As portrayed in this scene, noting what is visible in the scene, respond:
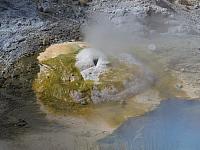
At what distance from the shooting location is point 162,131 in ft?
37.6

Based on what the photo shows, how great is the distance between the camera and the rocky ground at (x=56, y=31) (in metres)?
13.1

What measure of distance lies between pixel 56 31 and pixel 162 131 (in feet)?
24.0

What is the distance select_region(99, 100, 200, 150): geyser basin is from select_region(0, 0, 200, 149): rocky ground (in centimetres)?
109

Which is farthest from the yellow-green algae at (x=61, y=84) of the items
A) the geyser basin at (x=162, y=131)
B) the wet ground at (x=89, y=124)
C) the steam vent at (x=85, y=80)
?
the geyser basin at (x=162, y=131)

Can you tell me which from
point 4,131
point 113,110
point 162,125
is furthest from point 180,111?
point 4,131

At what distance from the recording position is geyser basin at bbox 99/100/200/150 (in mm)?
10766

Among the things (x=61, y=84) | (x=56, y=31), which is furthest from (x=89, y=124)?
(x=56, y=31)

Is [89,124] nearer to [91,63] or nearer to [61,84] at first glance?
[61,84]

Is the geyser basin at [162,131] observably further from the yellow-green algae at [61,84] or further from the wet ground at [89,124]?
the yellow-green algae at [61,84]

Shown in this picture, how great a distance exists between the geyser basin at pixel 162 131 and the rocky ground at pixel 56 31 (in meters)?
1.09

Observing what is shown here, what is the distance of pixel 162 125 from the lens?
11.7 meters

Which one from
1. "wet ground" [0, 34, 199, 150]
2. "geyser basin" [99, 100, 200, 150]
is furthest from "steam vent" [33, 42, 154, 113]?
"geyser basin" [99, 100, 200, 150]

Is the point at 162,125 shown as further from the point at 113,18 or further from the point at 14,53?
the point at 113,18

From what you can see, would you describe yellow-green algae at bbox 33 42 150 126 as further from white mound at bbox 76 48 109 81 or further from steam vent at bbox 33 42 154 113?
white mound at bbox 76 48 109 81
